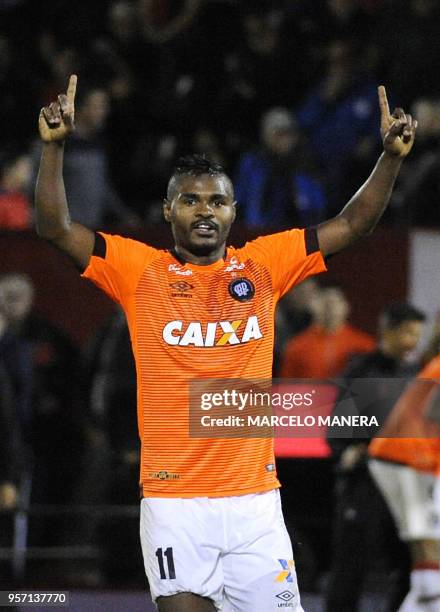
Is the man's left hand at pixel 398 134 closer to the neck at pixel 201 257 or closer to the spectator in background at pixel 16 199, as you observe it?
the neck at pixel 201 257

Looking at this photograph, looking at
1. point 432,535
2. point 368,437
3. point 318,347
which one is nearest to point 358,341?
point 318,347

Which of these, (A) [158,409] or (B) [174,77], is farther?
(B) [174,77]

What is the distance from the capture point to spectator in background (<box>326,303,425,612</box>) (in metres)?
6.79

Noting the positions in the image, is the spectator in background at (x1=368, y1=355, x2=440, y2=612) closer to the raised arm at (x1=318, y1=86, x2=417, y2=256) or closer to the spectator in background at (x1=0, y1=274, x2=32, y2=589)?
the raised arm at (x1=318, y1=86, x2=417, y2=256)

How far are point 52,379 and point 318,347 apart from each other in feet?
5.21

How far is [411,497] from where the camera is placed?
6.18 meters

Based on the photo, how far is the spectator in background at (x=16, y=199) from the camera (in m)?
9.33

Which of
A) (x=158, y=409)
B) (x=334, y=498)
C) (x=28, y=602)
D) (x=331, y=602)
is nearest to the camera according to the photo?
(x=158, y=409)

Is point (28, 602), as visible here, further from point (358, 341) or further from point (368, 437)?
point (358, 341)

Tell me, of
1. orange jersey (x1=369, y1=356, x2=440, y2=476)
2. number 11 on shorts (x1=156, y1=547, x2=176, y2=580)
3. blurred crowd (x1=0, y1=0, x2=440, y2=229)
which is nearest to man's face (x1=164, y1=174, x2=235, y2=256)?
number 11 on shorts (x1=156, y1=547, x2=176, y2=580)

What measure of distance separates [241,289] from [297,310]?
4045 mm

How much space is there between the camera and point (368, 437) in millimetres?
6945

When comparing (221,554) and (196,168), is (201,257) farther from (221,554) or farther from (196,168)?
(221,554)

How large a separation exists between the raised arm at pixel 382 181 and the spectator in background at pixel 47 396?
3.47 m
